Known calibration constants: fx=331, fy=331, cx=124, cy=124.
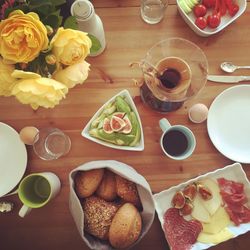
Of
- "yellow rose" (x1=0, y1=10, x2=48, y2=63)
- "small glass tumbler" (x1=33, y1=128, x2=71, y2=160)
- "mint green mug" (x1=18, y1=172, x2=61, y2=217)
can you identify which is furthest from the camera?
"small glass tumbler" (x1=33, y1=128, x2=71, y2=160)

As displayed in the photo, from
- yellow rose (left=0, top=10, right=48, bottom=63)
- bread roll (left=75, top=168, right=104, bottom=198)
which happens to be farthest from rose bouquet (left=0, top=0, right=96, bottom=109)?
bread roll (left=75, top=168, right=104, bottom=198)

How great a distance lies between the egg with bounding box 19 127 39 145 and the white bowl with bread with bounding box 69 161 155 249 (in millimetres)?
213

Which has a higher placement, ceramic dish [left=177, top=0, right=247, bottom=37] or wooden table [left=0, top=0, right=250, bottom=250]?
ceramic dish [left=177, top=0, right=247, bottom=37]

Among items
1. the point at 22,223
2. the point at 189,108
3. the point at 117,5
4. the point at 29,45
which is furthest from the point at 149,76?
the point at 22,223

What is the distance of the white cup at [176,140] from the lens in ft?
2.81

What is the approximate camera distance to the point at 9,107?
3.04 feet

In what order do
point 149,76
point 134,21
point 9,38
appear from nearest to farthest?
point 9,38 → point 149,76 → point 134,21

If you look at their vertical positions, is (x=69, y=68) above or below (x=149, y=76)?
above

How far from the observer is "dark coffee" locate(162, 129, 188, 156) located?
0.87m

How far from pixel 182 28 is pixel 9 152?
0.60 metres

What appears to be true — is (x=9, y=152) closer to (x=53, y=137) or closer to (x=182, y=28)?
(x=53, y=137)

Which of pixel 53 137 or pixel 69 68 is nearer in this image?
pixel 69 68

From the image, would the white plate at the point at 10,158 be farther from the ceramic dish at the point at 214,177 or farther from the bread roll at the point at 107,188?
the ceramic dish at the point at 214,177

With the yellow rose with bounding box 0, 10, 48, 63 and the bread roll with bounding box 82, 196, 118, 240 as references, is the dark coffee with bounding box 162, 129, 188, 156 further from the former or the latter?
the yellow rose with bounding box 0, 10, 48, 63
